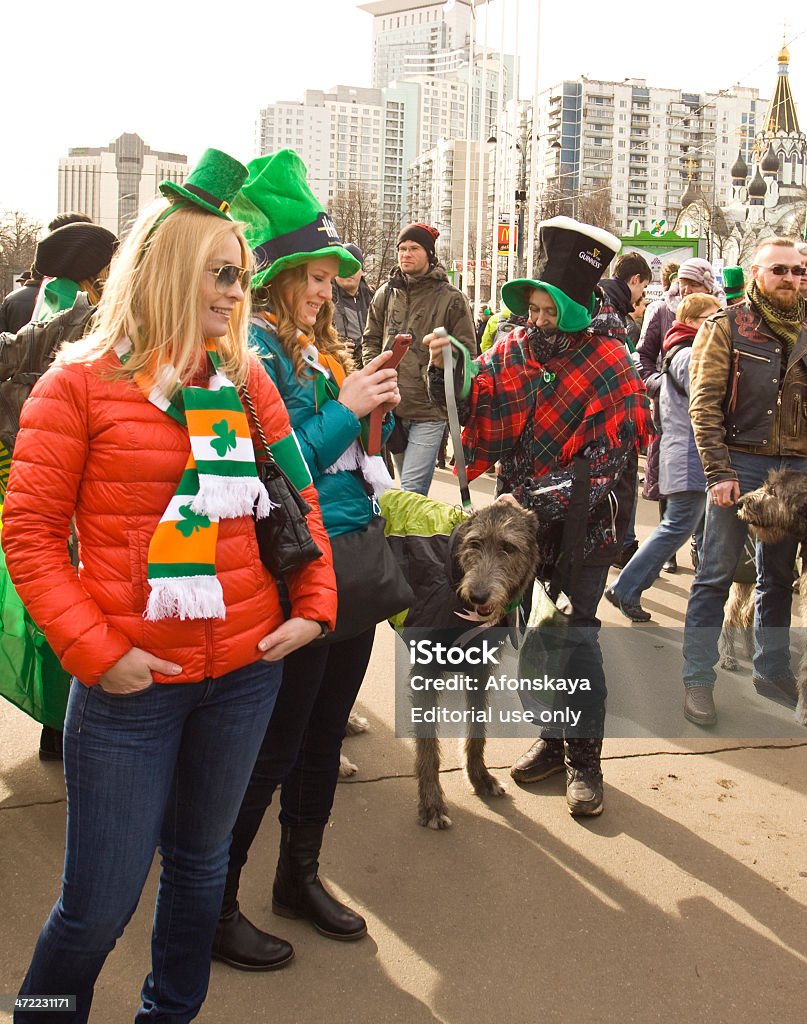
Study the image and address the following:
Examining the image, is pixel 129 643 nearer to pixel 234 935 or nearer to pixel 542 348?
pixel 234 935

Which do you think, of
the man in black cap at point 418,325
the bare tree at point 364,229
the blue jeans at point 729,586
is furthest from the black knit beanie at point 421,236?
the bare tree at point 364,229

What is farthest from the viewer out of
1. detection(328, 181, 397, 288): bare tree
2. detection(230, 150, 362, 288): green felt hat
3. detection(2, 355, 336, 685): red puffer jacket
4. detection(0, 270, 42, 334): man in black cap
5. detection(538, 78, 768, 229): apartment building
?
detection(538, 78, 768, 229): apartment building

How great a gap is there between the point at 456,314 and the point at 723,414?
99.1 inches

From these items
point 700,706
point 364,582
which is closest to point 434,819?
point 364,582

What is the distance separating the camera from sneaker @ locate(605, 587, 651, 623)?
21.0 ft

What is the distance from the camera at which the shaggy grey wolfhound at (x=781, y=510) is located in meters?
4.62

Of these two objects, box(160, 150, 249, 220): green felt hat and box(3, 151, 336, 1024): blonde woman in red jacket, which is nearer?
box(3, 151, 336, 1024): blonde woman in red jacket

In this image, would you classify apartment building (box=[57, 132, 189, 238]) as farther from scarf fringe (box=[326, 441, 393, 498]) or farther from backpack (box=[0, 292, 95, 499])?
scarf fringe (box=[326, 441, 393, 498])

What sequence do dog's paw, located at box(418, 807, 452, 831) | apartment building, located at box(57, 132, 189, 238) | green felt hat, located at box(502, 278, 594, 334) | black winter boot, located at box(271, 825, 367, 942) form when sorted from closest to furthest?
black winter boot, located at box(271, 825, 367, 942) → green felt hat, located at box(502, 278, 594, 334) → dog's paw, located at box(418, 807, 452, 831) → apartment building, located at box(57, 132, 189, 238)

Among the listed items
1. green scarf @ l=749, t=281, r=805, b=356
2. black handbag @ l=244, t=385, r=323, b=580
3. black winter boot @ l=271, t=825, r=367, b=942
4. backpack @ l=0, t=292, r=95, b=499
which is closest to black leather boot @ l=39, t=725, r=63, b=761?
backpack @ l=0, t=292, r=95, b=499

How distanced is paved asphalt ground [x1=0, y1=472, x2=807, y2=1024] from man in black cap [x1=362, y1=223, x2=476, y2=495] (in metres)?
2.51

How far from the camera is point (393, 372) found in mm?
2854

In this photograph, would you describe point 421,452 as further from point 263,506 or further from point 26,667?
point 263,506

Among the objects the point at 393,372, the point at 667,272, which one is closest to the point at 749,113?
the point at 667,272
